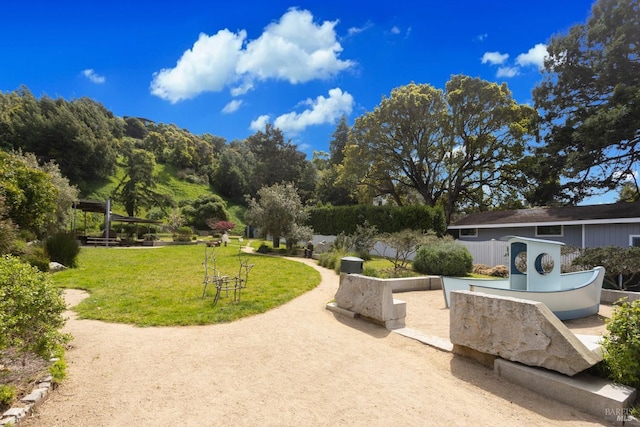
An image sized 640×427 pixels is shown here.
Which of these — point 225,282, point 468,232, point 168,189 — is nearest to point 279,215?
point 225,282

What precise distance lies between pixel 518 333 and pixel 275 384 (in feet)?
9.89

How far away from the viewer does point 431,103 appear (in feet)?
81.8

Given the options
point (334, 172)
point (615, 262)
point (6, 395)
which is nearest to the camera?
point (6, 395)

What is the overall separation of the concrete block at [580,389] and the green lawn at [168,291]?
15.8ft

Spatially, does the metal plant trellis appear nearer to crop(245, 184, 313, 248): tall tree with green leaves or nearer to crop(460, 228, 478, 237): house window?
crop(245, 184, 313, 248): tall tree with green leaves

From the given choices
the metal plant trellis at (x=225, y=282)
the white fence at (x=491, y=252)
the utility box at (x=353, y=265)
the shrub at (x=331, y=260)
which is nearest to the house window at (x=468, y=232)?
the white fence at (x=491, y=252)

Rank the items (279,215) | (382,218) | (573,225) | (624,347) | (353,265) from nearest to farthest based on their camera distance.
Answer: (624,347) → (353,265) → (573,225) → (279,215) → (382,218)

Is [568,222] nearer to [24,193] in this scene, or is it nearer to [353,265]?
[353,265]

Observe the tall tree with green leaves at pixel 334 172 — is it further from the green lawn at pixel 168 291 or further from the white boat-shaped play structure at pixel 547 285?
the white boat-shaped play structure at pixel 547 285

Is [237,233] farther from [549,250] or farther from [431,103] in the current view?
[549,250]

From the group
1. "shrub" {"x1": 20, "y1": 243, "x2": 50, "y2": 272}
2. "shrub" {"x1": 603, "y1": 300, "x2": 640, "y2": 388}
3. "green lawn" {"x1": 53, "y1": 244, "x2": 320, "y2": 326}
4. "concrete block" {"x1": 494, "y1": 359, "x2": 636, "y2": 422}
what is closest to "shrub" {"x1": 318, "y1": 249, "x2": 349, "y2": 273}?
"green lawn" {"x1": 53, "y1": 244, "x2": 320, "y2": 326}

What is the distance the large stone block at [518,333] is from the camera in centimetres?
343

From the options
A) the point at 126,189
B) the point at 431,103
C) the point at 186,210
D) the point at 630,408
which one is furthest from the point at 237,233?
the point at 630,408

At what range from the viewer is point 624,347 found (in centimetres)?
321
